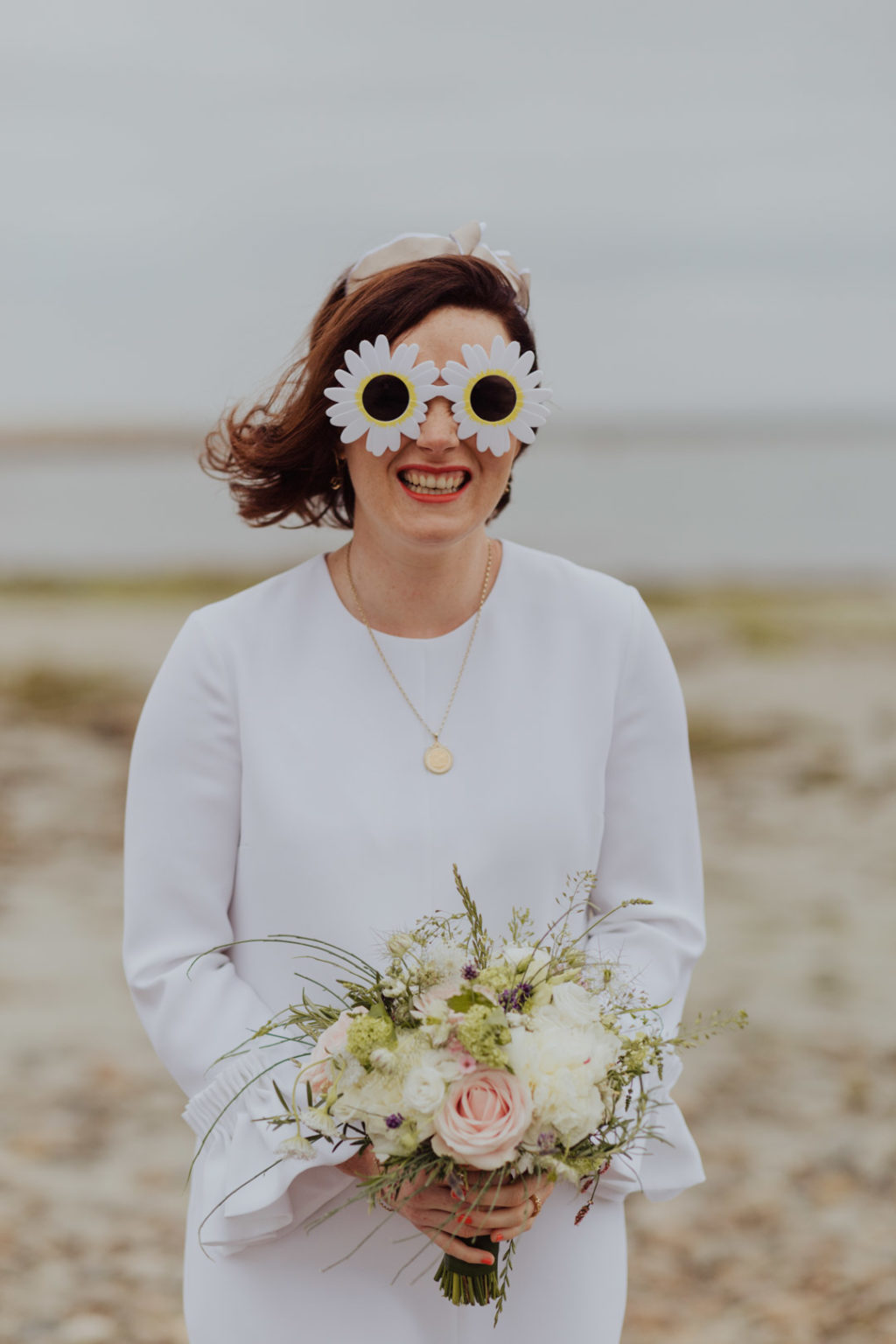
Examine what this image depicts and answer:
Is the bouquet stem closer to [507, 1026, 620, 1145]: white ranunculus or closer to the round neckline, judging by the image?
[507, 1026, 620, 1145]: white ranunculus

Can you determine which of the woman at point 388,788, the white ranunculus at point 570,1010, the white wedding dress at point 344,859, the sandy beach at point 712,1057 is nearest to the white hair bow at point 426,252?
the woman at point 388,788

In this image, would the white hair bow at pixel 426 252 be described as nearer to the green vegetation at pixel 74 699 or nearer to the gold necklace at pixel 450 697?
the gold necklace at pixel 450 697

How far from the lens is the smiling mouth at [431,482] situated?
241cm

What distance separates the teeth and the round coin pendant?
45 cm

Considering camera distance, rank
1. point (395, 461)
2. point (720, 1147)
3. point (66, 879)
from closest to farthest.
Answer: point (395, 461) → point (720, 1147) → point (66, 879)

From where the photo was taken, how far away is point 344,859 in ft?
8.01

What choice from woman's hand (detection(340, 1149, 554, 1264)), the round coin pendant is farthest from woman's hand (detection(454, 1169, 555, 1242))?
the round coin pendant

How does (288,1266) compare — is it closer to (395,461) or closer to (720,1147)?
(395,461)

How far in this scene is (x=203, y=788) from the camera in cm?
247

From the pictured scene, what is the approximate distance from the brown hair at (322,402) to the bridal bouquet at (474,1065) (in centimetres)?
92

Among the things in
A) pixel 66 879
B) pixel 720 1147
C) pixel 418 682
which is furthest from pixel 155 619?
pixel 418 682

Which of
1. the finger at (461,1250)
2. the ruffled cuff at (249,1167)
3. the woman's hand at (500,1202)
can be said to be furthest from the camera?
the ruffled cuff at (249,1167)

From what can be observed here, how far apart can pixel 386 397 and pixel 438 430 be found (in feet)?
0.32

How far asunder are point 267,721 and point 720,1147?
3.57 meters
